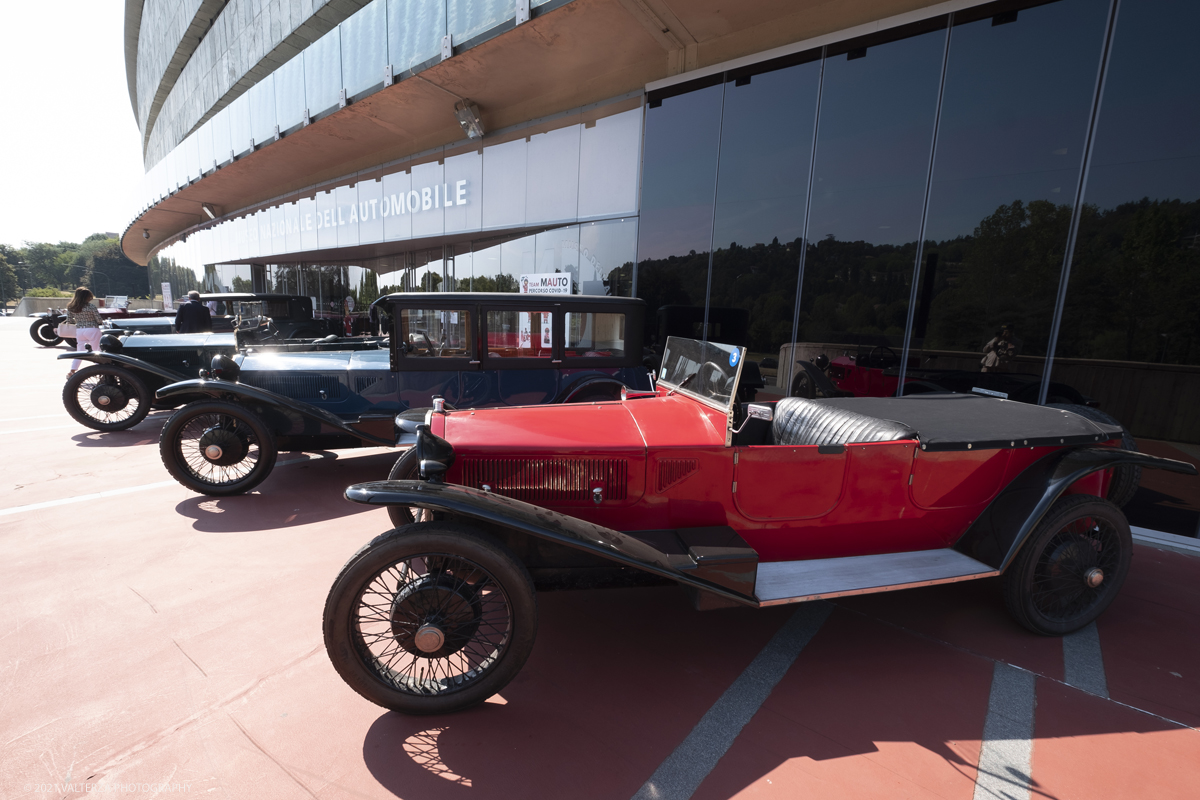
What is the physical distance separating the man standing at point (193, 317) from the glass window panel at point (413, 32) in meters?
5.38

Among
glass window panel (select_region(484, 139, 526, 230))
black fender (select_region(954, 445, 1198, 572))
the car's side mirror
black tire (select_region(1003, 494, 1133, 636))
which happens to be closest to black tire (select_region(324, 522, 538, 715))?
the car's side mirror

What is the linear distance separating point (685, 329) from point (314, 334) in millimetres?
6674

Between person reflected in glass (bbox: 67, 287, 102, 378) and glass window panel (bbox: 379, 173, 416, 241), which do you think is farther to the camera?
glass window panel (bbox: 379, 173, 416, 241)

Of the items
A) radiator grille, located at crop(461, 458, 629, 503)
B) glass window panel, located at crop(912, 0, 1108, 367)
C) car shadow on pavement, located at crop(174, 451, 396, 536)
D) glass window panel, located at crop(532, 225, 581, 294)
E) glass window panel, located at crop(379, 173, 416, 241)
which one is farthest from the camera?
glass window panel, located at crop(379, 173, 416, 241)

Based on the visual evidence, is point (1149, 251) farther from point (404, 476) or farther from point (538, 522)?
point (404, 476)

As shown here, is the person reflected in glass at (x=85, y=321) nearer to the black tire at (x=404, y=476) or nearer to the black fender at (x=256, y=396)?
the black fender at (x=256, y=396)

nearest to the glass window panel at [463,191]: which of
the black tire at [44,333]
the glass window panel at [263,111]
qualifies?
the glass window panel at [263,111]

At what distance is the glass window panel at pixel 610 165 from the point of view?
25.4ft

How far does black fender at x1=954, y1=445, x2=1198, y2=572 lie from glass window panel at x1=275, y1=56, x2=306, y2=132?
13148 millimetres

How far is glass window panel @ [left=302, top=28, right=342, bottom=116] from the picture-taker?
941cm

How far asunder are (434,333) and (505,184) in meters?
5.93

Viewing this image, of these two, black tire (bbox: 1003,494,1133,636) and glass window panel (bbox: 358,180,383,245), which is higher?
glass window panel (bbox: 358,180,383,245)

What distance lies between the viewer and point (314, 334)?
9.17 m

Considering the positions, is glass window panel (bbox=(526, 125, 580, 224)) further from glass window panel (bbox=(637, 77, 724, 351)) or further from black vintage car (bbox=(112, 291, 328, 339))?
black vintage car (bbox=(112, 291, 328, 339))
